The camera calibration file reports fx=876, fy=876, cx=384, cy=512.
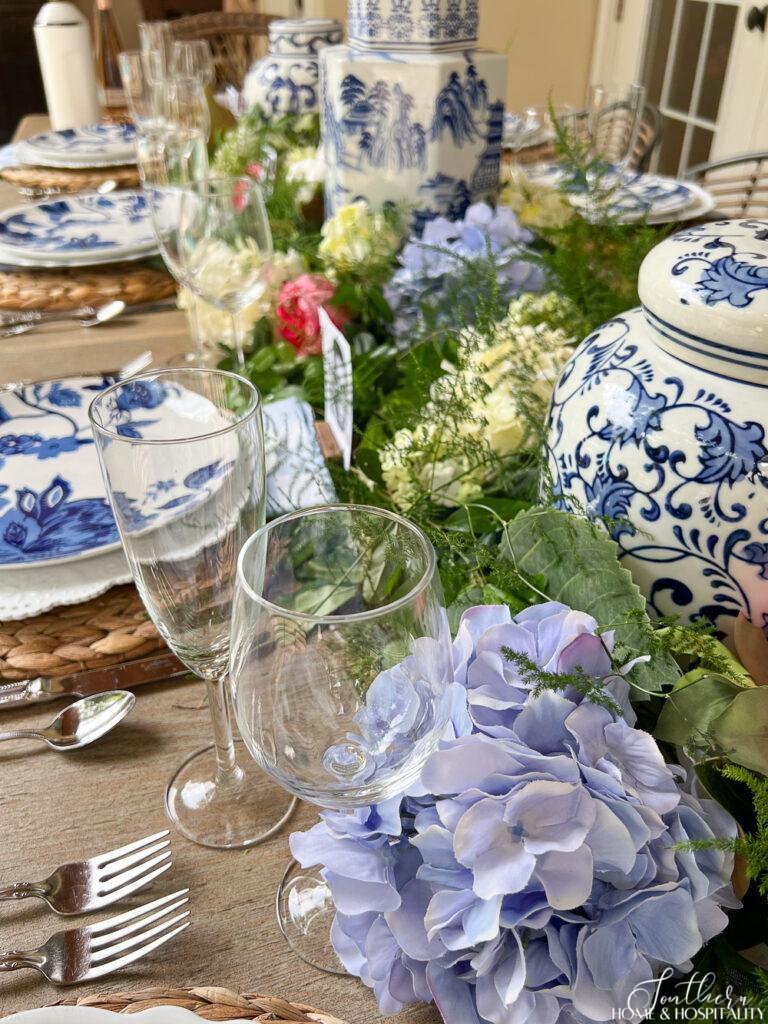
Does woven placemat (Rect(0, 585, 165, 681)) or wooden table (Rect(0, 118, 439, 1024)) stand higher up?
woven placemat (Rect(0, 585, 165, 681))

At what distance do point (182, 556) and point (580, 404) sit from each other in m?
0.23

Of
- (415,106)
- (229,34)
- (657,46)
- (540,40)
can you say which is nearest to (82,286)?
(415,106)

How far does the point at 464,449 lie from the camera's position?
0.59 m

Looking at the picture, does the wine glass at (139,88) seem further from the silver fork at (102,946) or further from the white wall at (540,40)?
the white wall at (540,40)

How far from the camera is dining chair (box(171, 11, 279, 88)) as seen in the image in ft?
8.25

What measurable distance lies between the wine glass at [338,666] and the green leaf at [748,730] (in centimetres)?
12

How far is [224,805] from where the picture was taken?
470 millimetres

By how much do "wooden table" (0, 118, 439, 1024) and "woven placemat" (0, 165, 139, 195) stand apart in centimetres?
123

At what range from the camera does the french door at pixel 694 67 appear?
7.45 ft

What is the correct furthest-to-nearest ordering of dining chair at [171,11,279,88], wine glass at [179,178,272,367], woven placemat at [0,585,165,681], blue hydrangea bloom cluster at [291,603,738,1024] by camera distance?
1. dining chair at [171,11,279,88]
2. wine glass at [179,178,272,367]
3. woven placemat at [0,585,165,681]
4. blue hydrangea bloom cluster at [291,603,738,1024]

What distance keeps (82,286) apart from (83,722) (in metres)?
0.75

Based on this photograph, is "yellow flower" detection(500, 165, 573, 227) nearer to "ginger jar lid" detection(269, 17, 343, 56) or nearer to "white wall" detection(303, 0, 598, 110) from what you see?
"ginger jar lid" detection(269, 17, 343, 56)

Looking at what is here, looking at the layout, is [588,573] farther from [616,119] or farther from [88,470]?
[616,119]

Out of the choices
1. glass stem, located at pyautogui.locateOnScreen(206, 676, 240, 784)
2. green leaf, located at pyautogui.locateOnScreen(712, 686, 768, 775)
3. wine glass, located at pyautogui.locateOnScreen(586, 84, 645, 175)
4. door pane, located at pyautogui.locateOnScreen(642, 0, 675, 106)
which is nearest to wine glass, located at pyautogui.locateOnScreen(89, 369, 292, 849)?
glass stem, located at pyautogui.locateOnScreen(206, 676, 240, 784)
